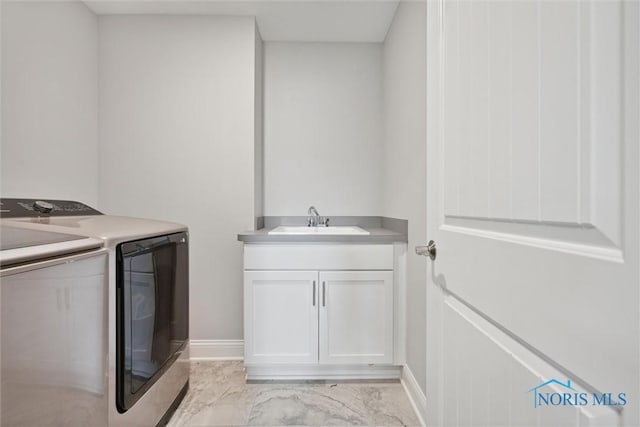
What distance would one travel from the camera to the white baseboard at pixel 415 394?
1677 mm

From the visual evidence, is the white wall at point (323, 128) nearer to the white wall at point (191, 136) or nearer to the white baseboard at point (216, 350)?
the white wall at point (191, 136)

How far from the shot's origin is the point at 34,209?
1.46 metres

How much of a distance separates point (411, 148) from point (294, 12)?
125 cm

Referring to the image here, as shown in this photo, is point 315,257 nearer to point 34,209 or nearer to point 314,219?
point 314,219

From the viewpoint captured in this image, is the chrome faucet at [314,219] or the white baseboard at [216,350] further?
the chrome faucet at [314,219]

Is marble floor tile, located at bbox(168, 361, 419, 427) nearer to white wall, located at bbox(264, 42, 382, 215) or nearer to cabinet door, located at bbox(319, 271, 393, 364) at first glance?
cabinet door, located at bbox(319, 271, 393, 364)

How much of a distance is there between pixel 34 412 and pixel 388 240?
167 centimetres

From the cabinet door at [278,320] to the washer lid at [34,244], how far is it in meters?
1.05

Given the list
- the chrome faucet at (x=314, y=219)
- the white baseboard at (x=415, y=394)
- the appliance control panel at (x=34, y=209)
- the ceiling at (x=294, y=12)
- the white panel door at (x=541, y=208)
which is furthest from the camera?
the chrome faucet at (x=314, y=219)

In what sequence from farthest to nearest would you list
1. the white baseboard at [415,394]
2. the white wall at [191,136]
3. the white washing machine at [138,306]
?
the white wall at [191,136]
the white baseboard at [415,394]
the white washing machine at [138,306]

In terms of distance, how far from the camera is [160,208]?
2422 mm

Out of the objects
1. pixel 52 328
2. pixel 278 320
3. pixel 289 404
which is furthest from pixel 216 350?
pixel 52 328

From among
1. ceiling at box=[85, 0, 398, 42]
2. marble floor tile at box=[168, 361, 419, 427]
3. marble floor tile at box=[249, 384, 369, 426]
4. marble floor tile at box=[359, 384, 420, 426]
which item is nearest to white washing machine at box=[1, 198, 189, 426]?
marble floor tile at box=[168, 361, 419, 427]

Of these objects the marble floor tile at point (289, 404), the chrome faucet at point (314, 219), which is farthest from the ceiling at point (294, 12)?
the marble floor tile at point (289, 404)
